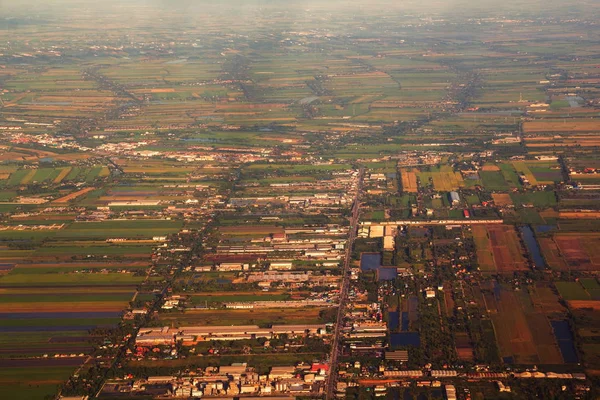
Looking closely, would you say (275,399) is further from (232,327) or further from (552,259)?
(552,259)

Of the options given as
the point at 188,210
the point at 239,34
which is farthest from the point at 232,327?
the point at 239,34

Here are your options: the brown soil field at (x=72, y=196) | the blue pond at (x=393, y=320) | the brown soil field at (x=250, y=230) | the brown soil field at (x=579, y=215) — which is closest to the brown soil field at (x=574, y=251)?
the brown soil field at (x=579, y=215)

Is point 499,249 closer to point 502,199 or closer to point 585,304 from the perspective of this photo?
point 585,304

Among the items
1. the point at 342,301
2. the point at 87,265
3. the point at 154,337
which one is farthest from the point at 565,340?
the point at 87,265

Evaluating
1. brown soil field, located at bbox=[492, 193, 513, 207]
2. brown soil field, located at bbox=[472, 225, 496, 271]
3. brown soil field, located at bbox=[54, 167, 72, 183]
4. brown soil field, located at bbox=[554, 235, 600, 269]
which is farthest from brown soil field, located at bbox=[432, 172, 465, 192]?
brown soil field, located at bbox=[54, 167, 72, 183]

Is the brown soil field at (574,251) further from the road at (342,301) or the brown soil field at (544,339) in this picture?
the road at (342,301)

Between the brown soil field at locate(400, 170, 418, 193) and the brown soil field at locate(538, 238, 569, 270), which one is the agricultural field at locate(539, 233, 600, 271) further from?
the brown soil field at locate(400, 170, 418, 193)

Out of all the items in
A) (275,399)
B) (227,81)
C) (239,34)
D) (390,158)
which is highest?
(239,34)
